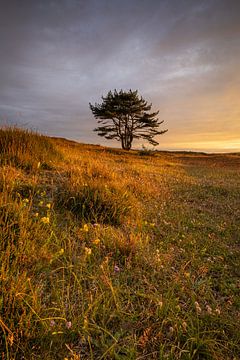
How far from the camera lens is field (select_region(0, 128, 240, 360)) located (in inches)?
73.8

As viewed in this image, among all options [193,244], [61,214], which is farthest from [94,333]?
[193,244]

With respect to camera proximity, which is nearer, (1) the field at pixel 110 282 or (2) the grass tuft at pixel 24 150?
(1) the field at pixel 110 282

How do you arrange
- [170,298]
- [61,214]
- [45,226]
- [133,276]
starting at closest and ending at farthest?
[170,298] < [133,276] < [45,226] < [61,214]

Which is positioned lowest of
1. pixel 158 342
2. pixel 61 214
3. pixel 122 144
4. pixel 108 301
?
pixel 158 342

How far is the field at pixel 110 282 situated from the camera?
6.15ft

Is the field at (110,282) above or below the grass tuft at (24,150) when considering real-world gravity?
below

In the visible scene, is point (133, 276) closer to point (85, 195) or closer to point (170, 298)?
point (170, 298)

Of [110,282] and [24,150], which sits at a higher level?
[24,150]

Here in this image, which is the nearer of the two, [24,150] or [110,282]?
[110,282]

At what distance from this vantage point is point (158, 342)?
2014 millimetres

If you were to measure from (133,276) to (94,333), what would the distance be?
3.15ft

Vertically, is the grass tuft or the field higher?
the grass tuft

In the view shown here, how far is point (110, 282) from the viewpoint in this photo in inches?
93.3

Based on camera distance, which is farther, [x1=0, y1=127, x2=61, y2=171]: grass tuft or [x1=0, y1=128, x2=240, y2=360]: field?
[x1=0, y1=127, x2=61, y2=171]: grass tuft
